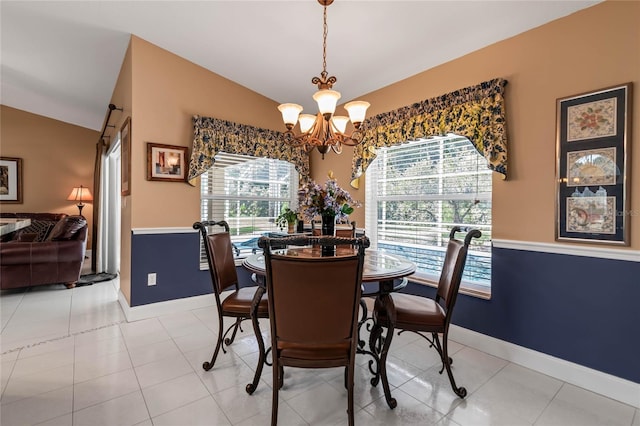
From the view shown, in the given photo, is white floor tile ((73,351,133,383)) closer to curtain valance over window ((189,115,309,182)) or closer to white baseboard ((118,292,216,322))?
white baseboard ((118,292,216,322))

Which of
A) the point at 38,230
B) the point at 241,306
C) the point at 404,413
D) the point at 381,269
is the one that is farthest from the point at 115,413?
the point at 38,230

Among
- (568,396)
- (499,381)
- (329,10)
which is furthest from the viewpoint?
(329,10)

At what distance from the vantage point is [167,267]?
10.7 feet

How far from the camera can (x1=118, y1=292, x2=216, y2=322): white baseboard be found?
10.0ft

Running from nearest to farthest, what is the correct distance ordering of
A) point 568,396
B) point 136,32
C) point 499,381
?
point 568,396, point 499,381, point 136,32

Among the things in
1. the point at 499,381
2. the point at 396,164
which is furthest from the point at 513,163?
the point at 499,381

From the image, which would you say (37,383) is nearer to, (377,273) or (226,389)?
(226,389)

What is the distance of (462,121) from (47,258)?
5161 mm

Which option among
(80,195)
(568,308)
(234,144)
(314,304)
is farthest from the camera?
(80,195)

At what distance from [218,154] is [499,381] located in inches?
140

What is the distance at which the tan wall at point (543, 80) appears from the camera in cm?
182

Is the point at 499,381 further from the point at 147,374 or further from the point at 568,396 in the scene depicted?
the point at 147,374

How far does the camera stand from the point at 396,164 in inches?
132

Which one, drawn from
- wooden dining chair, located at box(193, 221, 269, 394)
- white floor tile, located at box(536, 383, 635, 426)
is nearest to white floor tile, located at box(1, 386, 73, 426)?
wooden dining chair, located at box(193, 221, 269, 394)
